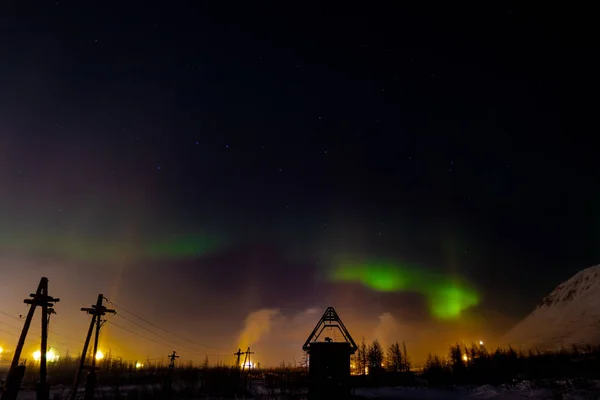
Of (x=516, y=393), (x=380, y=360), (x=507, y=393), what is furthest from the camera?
(x=380, y=360)

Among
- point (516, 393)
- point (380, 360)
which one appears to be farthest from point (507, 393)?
point (380, 360)

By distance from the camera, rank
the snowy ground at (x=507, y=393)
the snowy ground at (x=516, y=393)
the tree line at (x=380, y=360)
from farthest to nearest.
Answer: the tree line at (x=380, y=360), the snowy ground at (x=507, y=393), the snowy ground at (x=516, y=393)

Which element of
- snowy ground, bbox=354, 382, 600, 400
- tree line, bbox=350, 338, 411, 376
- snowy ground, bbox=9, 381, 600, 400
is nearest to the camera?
snowy ground, bbox=354, 382, 600, 400

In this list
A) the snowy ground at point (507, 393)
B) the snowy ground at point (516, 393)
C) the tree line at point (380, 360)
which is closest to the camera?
the snowy ground at point (516, 393)

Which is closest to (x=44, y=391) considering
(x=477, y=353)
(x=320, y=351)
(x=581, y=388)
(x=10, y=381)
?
(x=10, y=381)

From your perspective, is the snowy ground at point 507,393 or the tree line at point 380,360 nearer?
the snowy ground at point 507,393

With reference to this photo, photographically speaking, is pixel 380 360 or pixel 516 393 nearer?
pixel 516 393

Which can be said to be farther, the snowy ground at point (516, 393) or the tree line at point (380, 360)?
the tree line at point (380, 360)

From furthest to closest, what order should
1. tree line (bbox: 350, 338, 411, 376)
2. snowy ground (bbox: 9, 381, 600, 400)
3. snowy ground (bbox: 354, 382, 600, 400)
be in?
1. tree line (bbox: 350, 338, 411, 376)
2. snowy ground (bbox: 9, 381, 600, 400)
3. snowy ground (bbox: 354, 382, 600, 400)

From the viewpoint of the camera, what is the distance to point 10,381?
20281mm

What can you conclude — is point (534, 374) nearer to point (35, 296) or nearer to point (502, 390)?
point (502, 390)

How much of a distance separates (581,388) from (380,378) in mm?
43742

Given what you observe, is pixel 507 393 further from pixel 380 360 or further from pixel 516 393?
pixel 380 360

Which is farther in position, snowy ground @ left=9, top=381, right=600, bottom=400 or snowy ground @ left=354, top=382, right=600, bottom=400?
snowy ground @ left=9, top=381, right=600, bottom=400
